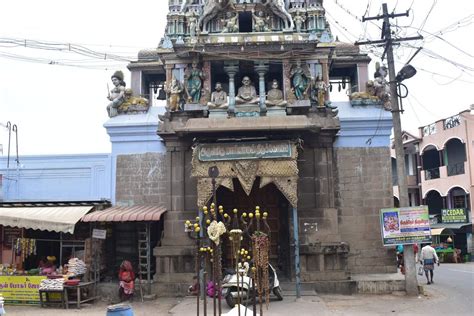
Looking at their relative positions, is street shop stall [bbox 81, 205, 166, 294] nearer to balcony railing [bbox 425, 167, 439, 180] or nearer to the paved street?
the paved street

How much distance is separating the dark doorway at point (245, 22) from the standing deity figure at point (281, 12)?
90cm

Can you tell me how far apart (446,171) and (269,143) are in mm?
24236

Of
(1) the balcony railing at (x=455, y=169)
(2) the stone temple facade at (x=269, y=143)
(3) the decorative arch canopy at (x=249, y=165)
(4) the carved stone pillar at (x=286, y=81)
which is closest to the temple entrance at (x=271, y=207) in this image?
(2) the stone temple facade at (x=269, y=143)

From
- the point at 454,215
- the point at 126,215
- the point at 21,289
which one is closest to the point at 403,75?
the point at 126,215

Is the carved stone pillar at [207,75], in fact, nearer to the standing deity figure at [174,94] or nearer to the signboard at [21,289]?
the standing deity figure at [174,94]

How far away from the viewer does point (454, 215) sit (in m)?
31.6

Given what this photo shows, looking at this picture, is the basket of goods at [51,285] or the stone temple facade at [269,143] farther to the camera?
the stone temple facade at [269,143]

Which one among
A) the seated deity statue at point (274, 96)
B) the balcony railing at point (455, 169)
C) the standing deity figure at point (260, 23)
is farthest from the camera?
the balcony railing at point (455, 169)

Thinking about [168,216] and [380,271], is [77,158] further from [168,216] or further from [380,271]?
[380,271]

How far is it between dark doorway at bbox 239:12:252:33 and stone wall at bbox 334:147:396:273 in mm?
5784

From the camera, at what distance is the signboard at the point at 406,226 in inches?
545

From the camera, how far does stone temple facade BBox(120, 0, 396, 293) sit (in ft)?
46.5

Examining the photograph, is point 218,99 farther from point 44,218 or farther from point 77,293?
point 77,293

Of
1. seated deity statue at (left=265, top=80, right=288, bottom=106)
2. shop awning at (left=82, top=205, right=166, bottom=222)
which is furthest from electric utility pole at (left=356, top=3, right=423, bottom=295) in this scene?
shop awning at (left=82, top=205, right=166, bottom=222)
